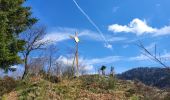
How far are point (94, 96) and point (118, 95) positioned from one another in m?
1.60

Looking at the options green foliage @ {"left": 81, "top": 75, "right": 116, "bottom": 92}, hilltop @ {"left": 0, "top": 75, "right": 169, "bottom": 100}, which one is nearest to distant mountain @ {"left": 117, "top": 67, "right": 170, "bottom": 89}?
hilltop @ {"left": 0, "top": 75, "right": 169, "bottom": 100}

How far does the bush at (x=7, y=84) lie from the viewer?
95.2 ft

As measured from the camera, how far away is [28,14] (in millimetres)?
33781

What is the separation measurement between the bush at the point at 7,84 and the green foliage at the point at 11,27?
0.78 meters

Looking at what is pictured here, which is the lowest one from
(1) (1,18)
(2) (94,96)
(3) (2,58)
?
(2) (94,96)

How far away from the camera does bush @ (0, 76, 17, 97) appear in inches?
1142

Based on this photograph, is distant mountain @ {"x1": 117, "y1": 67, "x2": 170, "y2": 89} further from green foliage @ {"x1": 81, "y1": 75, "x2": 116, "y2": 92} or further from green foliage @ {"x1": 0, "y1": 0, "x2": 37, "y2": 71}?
green foliage @ {"x1": 0, "y1": 0, "x2": 37, "y2": 71}

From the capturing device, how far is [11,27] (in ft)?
104

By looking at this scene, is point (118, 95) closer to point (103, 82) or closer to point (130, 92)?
point (130, 92)

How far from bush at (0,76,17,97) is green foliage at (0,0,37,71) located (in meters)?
0.78

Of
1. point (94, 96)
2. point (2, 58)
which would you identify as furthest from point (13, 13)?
point (94, 96)

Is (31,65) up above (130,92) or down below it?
above

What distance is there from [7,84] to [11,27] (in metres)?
4.20

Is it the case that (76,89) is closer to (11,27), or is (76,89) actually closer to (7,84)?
(7,84)
